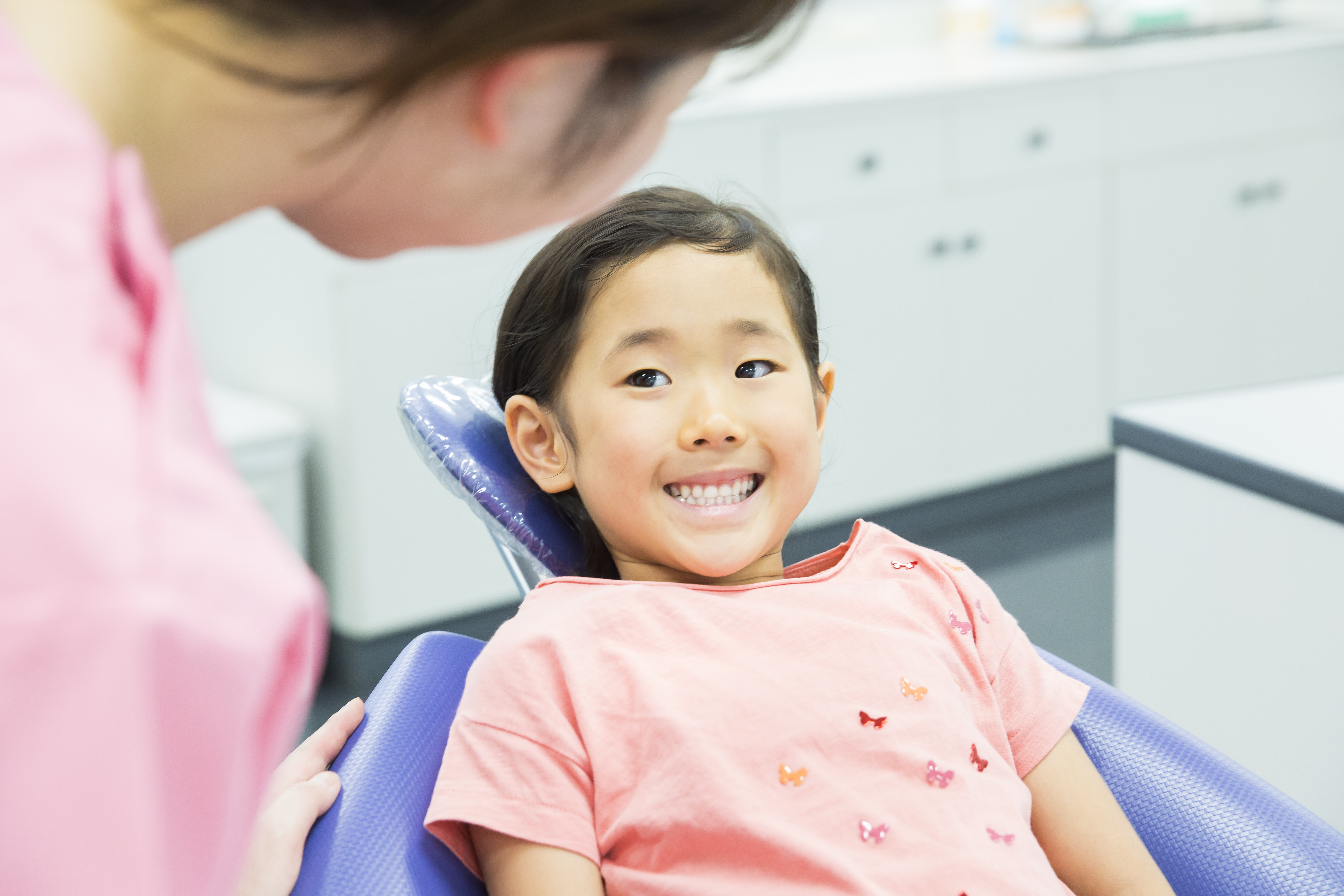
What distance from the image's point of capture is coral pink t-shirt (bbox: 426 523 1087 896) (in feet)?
3.03

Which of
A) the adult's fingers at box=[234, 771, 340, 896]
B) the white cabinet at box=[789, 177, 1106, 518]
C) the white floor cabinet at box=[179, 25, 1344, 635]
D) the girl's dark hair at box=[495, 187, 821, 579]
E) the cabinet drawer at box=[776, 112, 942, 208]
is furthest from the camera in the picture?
the white cabinet at box=[789, 177, 1106, 518]

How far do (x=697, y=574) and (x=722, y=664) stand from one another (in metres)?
0.12

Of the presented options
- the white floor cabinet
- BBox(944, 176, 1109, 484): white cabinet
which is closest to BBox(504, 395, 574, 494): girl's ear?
the white floor cabinet

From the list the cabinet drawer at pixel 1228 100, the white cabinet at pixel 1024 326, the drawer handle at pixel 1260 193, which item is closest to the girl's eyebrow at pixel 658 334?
the white cabinet at pixel 1024 326

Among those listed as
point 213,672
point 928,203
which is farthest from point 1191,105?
point 213,672

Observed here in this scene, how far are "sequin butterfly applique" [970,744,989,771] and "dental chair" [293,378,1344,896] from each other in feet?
0.56

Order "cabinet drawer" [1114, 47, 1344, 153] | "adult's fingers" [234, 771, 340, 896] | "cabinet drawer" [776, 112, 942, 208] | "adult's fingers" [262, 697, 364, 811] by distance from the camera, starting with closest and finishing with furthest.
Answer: "adult's fingers" [234, 771, 340, 896], "adult's fingers" [262, 697, 364, 811], "cabinet drawer" [776, 112, 942, 208], "cabinet drawer" [1114, 47, 1344, 153]

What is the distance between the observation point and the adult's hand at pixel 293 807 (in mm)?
911

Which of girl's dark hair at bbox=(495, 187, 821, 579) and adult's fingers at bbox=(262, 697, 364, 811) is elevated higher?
girl's dark hair at bbox=(495, 187, 821, 579)

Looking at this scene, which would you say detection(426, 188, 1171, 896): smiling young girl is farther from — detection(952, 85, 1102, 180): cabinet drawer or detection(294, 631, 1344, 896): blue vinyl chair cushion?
detection(952, 85, 1102, 180): cabinet drawer

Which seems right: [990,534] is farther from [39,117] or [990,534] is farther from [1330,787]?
[39,117]

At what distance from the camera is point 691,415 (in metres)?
1.06

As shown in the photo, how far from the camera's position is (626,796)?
0.95m

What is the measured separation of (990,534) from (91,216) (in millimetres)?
2747
